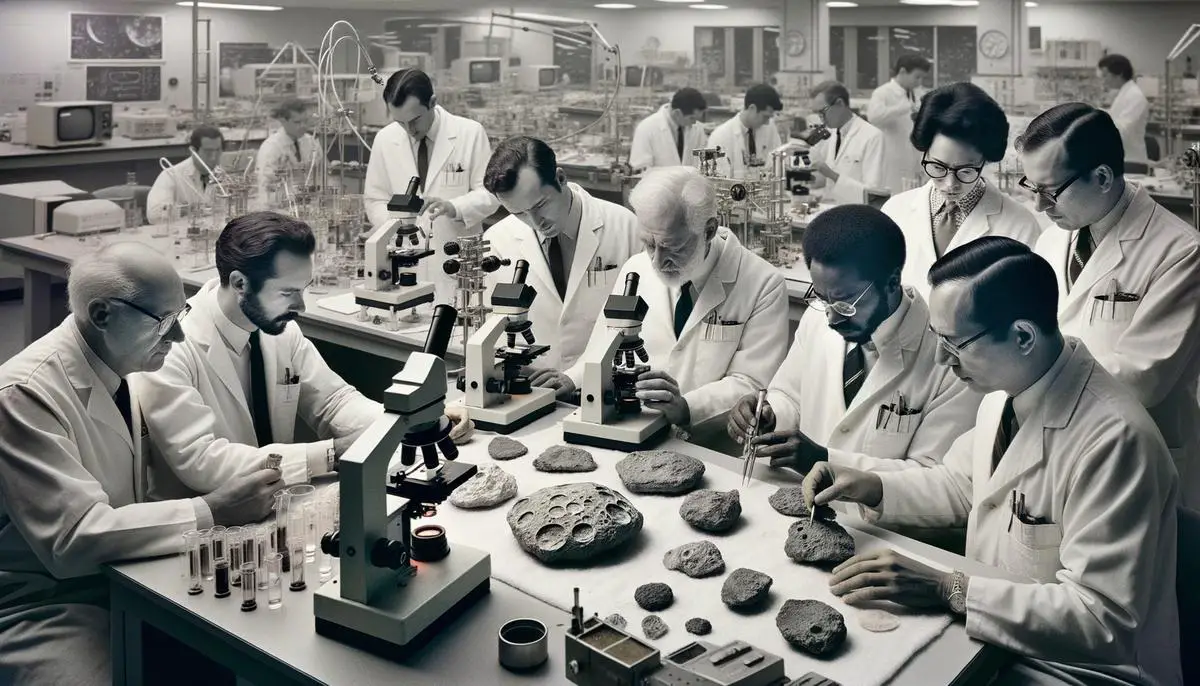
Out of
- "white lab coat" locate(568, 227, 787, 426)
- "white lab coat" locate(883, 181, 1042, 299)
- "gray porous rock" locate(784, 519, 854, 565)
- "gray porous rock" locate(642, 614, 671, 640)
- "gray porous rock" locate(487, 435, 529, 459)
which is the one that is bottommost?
"gray porous rock" locate(642, 614, 671, 640)

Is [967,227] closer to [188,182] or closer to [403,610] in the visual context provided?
[403,610]

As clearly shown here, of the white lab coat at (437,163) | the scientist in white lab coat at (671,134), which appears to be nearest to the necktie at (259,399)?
the white lab coat at (437,163)

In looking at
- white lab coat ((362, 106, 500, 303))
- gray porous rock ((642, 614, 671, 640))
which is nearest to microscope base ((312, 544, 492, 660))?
gray porous rock ((642, 614, 671, 640))

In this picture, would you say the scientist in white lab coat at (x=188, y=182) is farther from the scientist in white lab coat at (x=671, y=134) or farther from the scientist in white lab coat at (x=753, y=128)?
the scientist in white lab coat at (x=753, y=128)

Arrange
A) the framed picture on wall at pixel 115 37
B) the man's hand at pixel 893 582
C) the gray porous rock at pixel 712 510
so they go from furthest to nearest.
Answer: the framed picture on wall at pixel 115 37, the gray porous rock at pixel 712 510, the man's hand at pixel 893 582

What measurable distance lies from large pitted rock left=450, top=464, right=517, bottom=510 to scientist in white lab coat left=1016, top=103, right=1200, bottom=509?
1284 mm

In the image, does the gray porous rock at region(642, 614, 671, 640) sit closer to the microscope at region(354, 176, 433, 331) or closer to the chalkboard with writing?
the microscope at region(354, 176, 433, 331)

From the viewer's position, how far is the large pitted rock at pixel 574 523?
5.84ft

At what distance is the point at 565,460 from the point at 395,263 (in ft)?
4.51

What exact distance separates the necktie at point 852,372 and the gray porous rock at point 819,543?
505 millimetres


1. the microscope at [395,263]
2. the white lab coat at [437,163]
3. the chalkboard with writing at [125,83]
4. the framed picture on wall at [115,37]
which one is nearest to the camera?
the microscope at [395,263]

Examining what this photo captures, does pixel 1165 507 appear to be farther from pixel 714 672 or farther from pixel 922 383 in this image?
pixel 714 672

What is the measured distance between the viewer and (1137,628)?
1.54 metres

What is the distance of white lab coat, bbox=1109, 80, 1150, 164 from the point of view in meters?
6.26
